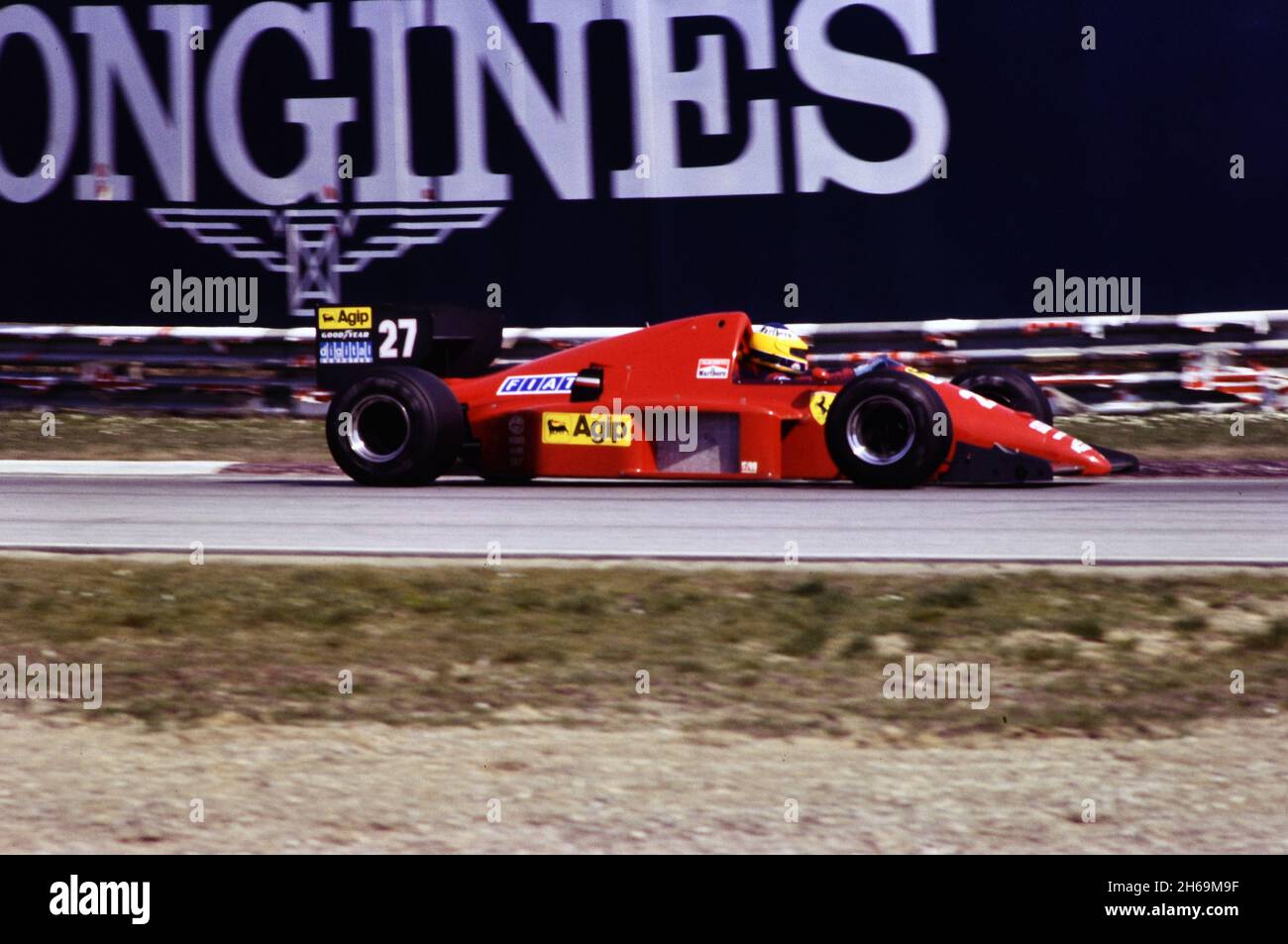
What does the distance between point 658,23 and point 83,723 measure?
11392mm

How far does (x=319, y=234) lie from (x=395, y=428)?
18.7 ft

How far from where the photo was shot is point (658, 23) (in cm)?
1573

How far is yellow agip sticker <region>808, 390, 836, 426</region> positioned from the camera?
1061 cm

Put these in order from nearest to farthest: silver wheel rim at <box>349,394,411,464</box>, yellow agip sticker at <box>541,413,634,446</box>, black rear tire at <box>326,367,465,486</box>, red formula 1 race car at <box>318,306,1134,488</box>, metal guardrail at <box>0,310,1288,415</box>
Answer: red formula 1 race car at <box>318,306,1134,488</box> → yellow agip sticker at <box>541,413,634,446</box> → black rear tire at <box>326,367,465,486</box> → silver wheel rim at <box>349,394,411,464</box> → metal guardrail at <box>0,310,1288,415</box>

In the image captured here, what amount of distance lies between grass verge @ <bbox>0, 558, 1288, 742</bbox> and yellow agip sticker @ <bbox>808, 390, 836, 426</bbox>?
3.01 m

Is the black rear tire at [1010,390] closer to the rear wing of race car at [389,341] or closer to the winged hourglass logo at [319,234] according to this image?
the rear wing of race car at [389,341]

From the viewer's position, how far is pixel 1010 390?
11.7 meters

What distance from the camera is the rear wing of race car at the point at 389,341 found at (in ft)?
38.6

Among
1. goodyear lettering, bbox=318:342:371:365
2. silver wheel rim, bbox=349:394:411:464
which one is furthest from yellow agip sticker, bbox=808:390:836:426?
goodyear lettering, bbox=318:342:371:365

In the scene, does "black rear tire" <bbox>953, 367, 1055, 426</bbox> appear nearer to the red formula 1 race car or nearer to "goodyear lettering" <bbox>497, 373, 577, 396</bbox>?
the red formula 1 race car

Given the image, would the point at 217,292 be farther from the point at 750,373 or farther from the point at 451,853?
the point at 451,853

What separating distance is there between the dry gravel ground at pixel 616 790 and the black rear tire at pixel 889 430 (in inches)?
185
